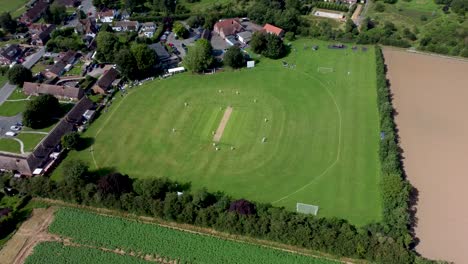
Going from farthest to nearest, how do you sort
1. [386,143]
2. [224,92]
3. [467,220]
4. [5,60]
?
[5,60]
[224,92]
[386,143]
[467,220]

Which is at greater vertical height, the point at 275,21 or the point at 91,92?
the point at 275,21

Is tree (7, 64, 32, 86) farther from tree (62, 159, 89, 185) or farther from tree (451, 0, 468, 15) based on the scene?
tree (451, 0, 468, 15)

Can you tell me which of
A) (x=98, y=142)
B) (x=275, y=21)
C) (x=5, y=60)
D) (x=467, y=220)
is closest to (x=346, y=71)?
(x=275, y=21)

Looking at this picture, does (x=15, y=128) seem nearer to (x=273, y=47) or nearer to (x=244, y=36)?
(x=273, y=47)

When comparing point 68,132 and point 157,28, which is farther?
point 157,28

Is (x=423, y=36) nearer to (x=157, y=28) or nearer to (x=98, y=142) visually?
(x=157, y=28)

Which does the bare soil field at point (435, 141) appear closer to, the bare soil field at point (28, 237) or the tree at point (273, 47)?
the tree at point (273, 47)
